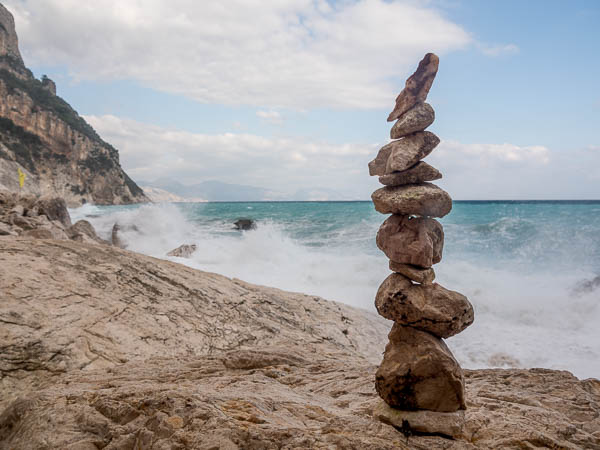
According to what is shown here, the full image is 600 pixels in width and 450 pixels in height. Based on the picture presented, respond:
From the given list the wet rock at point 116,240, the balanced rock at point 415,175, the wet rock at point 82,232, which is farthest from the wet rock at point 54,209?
the balanced rock at point 415,175

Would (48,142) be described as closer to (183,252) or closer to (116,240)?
(116,240)

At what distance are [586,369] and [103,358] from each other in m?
9.30

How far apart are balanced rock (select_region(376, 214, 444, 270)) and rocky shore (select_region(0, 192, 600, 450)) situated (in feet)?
4.47

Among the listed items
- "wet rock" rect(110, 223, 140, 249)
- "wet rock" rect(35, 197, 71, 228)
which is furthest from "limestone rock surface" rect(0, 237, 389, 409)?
"wet rock" rect(110, 223, 140, 249)

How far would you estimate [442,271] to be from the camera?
17562 millimetres

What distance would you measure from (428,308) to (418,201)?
3.13 ft

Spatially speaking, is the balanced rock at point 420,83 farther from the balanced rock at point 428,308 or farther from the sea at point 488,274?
the sea at point 488,274

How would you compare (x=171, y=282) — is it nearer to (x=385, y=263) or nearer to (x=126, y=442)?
(x=126, y=442)

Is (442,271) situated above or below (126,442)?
below

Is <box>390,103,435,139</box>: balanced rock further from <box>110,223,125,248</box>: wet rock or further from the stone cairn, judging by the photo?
<box>110,223,125,248</box>: wet rock

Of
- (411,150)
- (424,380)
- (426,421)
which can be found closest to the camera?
(426,421)

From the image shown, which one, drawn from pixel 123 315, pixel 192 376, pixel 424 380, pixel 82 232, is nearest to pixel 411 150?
pixel 424 380

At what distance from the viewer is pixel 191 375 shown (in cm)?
391

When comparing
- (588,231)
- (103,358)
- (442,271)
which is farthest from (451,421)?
(588,231)
